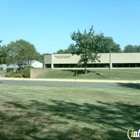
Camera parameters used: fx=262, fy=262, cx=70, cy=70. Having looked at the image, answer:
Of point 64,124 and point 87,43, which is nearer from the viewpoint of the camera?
point 64,124

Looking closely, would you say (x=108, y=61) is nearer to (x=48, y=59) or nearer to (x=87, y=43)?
(x=48, y=59)

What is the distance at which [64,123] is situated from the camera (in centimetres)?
619

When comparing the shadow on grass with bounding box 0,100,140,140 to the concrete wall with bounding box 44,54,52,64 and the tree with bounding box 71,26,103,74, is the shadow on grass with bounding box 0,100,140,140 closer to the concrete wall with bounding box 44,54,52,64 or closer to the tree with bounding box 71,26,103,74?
the tree with bounding box 71,26,103,74

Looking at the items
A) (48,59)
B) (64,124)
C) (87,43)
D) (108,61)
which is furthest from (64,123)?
(48,59)

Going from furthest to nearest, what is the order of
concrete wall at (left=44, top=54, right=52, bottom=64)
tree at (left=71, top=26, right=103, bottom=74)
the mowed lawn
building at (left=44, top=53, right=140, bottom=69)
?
concrete wall at (left=44, top=54, right=52, bottom=64) → building at (left=44, top=53, right=140, bottom=69) → tree at (left=71, top=26, right=103, bottom=74) → the mowed lawn

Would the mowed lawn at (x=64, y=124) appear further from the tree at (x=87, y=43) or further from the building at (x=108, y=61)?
the building at (x=108, y=61)

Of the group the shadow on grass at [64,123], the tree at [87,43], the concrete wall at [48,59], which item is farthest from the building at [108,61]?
the shadow on grass at [64,123]

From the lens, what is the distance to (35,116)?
22.4 ft

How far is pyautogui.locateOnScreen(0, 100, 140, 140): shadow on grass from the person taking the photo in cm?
524

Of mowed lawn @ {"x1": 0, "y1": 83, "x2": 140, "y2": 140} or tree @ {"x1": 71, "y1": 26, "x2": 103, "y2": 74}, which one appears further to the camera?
tree @ {"x1": 71, "y1": 26, "x2": 103, "y2": 74}

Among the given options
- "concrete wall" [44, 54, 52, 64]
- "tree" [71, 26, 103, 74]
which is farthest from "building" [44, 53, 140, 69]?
"tree" [71, 26, 103, 74]

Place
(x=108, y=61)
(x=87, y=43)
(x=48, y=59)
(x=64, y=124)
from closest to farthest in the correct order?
1. (x=64, y=124)
2. (x=87, y=43)
3. (x=108, y=61)
4. (x=48, y=59)

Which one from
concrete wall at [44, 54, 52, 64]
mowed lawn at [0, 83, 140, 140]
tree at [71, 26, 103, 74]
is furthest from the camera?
concrete wall at [44, 54, 52, 64]

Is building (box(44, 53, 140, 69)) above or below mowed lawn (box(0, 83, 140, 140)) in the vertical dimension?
above
